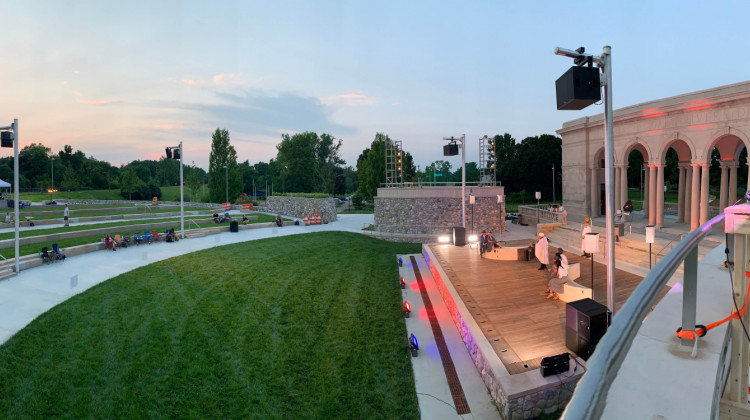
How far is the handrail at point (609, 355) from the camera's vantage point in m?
0.97

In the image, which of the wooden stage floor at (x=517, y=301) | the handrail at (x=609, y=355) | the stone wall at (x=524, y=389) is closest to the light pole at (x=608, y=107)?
the wooden stage floor at (x=517, y=301)

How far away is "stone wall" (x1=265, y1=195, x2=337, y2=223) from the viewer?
127 feet

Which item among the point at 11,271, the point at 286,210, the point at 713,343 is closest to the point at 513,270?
the point at 713,343

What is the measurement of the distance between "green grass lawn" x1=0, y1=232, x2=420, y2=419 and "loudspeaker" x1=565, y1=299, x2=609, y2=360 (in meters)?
3.70

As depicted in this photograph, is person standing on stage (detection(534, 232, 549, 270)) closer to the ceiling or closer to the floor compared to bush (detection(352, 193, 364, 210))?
closer to the floor

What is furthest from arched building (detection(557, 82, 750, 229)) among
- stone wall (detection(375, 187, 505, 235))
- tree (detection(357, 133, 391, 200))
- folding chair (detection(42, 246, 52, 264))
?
tree (detection(357, 133, 391, 200))

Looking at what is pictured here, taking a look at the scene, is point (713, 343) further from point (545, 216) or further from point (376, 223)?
point (376, 223)

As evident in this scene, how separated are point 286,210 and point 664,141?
116 ft

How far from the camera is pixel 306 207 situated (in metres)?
39.6

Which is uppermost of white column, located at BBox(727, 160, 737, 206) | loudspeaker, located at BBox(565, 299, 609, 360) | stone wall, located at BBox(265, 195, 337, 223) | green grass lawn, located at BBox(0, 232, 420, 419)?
→ white column, located at BBox(727, 160, 737, 206)

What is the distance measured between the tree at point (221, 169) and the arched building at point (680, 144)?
153ft

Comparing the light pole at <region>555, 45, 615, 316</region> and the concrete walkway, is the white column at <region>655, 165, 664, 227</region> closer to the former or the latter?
the concrete walkway

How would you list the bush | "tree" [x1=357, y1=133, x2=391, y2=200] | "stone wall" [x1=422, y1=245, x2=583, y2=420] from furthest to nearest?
the bush, "tree" [x1=357, y1=133, x2=391, y2=200], "stone wall" [x1=422, y1=245, x2=583, y2=420]

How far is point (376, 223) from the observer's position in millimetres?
34375
